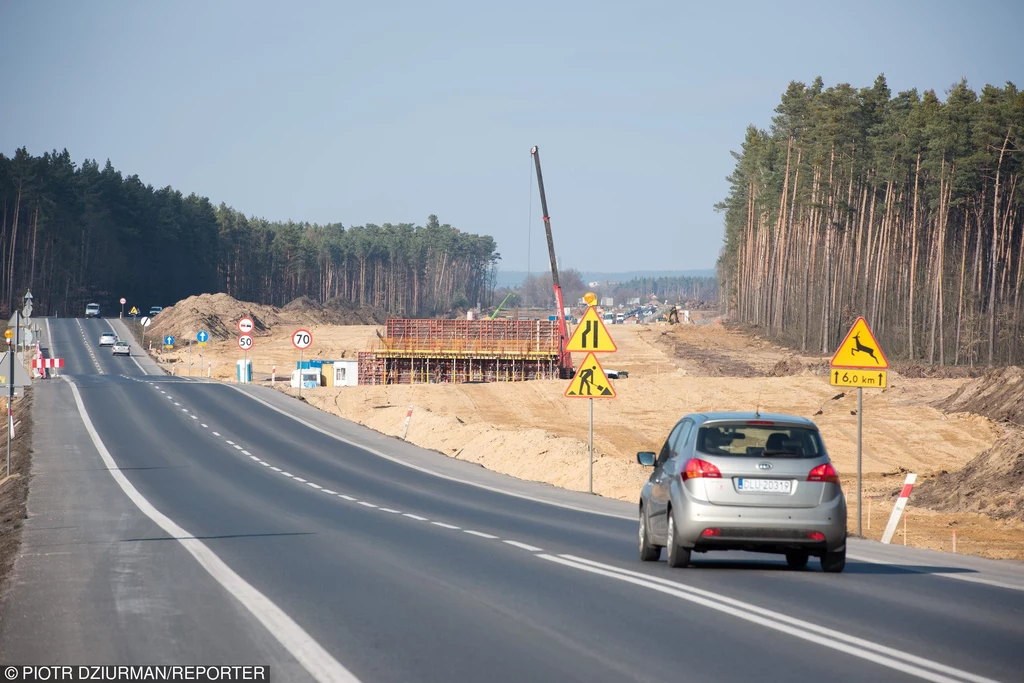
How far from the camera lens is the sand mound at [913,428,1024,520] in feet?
87.9

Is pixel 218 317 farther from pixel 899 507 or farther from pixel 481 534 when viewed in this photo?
pixel 899 507

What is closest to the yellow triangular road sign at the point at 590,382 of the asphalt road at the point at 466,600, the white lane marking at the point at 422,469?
the white lane marking at the point at 422,469

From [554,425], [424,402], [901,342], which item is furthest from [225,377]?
[901,342]

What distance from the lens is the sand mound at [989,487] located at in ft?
87.9

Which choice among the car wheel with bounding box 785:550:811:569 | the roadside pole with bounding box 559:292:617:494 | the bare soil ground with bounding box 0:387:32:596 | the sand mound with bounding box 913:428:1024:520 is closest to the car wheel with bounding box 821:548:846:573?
the car wheel with bounding box 785:550:811:569

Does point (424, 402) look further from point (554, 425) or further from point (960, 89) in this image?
point (960, 89)

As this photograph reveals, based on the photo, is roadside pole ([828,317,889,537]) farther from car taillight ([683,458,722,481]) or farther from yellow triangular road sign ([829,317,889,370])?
car taillight ([683,458,722,481])

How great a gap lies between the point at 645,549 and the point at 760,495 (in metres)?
2.00

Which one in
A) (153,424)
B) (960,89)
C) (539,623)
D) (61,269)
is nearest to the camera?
(539,623)

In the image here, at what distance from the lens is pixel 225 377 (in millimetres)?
87250

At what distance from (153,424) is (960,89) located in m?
57.4

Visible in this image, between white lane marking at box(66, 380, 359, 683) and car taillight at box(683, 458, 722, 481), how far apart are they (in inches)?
172

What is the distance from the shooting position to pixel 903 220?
290 feet

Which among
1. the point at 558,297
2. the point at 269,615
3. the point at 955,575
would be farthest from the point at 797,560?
the point at 558,297
